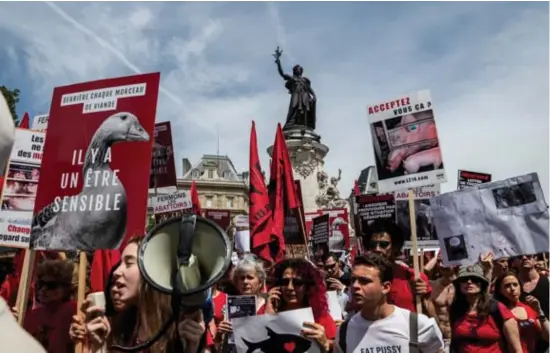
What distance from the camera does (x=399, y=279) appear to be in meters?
4.57

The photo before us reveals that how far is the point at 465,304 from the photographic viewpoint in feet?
15.2

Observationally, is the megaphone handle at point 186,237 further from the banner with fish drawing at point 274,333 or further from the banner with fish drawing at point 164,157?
the banner with fish drawing at point 164,157

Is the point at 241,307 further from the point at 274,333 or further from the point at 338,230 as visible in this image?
the point at 338,230

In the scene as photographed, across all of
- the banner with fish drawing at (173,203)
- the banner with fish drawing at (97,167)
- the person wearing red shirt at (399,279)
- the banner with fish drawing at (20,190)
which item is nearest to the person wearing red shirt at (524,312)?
the person wearing red shirt at (399,279)

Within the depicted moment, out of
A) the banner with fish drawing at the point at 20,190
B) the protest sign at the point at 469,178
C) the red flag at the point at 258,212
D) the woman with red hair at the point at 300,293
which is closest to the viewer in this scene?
the woman with red hair at the point at 300,293

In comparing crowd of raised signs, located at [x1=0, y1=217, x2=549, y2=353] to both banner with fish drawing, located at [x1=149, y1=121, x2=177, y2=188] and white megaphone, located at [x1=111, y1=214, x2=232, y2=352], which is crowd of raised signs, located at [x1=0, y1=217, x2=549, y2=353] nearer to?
white megaphone, located at [x1=111, y1=214, x2=232, y2=352]

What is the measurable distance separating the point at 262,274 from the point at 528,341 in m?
2.32

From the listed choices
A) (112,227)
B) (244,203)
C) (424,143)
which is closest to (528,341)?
(424,143)

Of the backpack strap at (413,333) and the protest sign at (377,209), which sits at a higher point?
the protest sign at (377,209)

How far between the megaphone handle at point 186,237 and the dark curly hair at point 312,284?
1.79 metres

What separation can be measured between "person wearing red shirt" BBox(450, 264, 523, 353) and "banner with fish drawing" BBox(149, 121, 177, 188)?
5.21m

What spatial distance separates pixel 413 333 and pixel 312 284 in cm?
83

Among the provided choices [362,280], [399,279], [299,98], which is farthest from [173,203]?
[299,98]

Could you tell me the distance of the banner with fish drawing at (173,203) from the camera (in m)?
10.7
